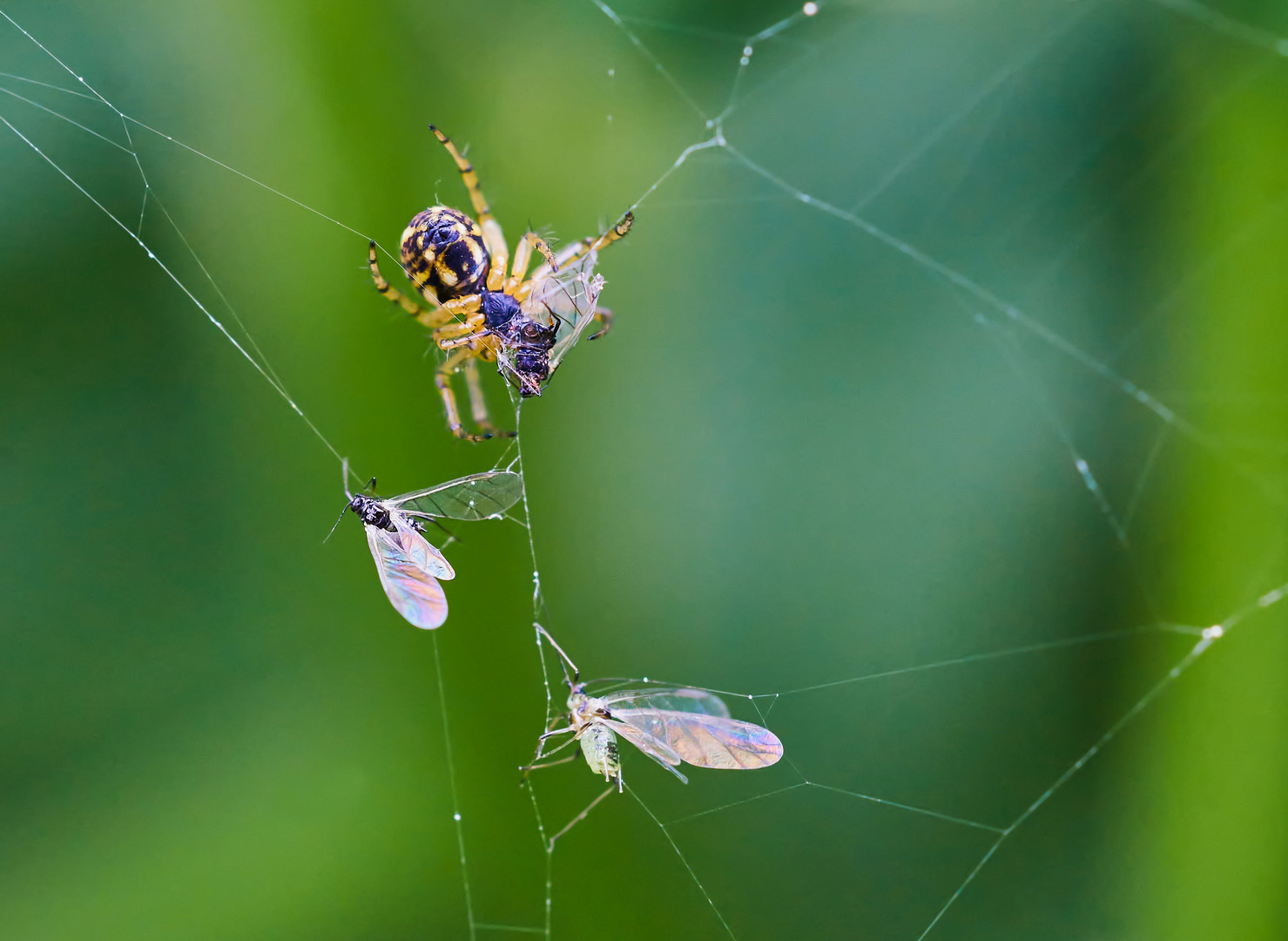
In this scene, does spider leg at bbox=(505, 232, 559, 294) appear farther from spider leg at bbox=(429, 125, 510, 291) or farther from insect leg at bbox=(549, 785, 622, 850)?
insect leg at bbox=(549, 785, 622, 850)

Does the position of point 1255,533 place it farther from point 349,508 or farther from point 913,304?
point 349,508

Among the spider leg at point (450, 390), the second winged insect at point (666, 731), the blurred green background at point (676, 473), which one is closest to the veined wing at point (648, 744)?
the second winged insect at point (666, 731)

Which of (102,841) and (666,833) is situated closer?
(102,841)

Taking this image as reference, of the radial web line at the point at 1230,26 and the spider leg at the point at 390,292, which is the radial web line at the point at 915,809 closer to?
the spider leg at the point at 390,292

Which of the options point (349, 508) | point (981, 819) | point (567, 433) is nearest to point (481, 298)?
point (567, 433)

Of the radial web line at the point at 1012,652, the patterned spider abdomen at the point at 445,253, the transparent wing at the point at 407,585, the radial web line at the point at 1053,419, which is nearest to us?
the transparent wing at the point at 407,585

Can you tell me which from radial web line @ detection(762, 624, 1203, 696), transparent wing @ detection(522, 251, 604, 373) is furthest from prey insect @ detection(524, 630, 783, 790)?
transparent wing @ detection(522, 251, 604, 373)
